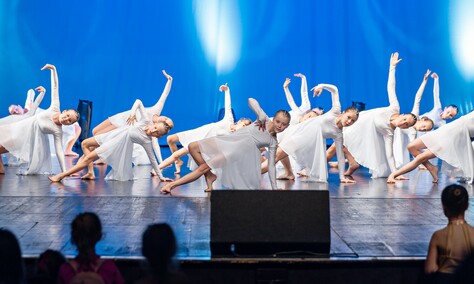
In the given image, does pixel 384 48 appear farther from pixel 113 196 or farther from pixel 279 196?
pixel 279 196

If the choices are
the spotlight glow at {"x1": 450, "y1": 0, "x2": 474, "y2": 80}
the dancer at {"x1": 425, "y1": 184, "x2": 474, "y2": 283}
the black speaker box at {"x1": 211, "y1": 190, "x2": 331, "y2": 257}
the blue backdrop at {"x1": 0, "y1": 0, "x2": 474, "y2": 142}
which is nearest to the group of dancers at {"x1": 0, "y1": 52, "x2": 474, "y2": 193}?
the black speaker box at {"x1": 211, "y1": 190, "x2": 331, "y2": 257}

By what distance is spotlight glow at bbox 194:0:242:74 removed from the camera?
14016 millimetres

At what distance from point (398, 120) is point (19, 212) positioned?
4.71 meters

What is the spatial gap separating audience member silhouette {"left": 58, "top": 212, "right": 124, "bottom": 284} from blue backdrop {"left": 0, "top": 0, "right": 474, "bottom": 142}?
11100 millimetres

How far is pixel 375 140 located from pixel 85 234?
615 centimetres

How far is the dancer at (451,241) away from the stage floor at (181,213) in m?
0.57

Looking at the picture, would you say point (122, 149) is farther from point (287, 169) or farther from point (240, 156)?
point (287, 169)

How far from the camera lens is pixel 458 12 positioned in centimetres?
1441

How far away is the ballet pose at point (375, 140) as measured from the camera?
838 cm

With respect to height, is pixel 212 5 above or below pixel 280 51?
above

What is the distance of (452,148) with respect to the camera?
25.1 feet

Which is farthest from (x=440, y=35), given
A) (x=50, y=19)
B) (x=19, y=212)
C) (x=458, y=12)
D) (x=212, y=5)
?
(x=19, y=212)

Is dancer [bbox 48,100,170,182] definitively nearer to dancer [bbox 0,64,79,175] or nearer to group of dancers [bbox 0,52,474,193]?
group of dancers [bbox 0,52,474,193]

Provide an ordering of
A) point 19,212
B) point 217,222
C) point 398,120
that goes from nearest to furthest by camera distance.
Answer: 1. point 217,222
2. point 19,212
3. point 398,120
